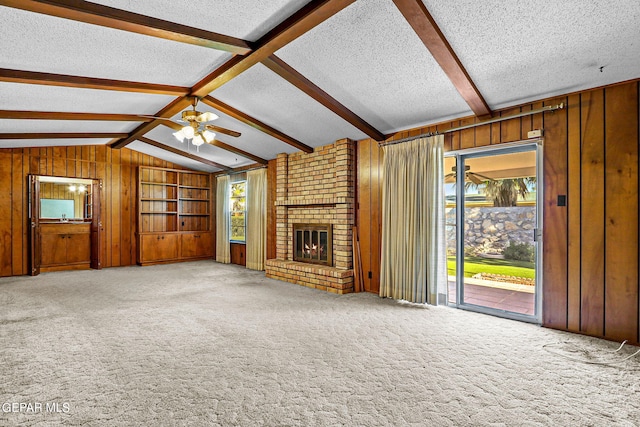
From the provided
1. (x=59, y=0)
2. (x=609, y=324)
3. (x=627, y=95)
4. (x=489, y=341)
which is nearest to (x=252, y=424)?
(x=489, y=341)

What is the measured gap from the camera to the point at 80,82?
357 centimetres

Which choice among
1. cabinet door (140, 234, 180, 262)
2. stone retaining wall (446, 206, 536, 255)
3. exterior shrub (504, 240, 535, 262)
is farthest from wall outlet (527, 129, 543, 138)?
cabinet door (140, 234, 180, 262)

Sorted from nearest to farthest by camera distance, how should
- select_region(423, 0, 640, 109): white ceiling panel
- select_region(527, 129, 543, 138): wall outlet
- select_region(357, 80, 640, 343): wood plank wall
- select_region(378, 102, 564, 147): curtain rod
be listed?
select_region(423, 0, 640, 109): white ceiling panel, select_region(357, 80, 640, 343): wood plank wall, select_region(378, 102, 564, 147): curtain rod, select_region(527, 129, 543, 138): wall outlet

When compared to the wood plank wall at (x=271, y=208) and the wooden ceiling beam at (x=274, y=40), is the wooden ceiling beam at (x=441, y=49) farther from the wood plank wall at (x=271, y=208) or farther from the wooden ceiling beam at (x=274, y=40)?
the wood plank wall at (x=271, y=208)

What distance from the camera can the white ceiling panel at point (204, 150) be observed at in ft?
21.7

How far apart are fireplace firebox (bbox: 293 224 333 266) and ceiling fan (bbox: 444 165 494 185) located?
7.04 ft

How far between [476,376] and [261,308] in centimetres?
262

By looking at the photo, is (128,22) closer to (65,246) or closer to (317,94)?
(317,94)

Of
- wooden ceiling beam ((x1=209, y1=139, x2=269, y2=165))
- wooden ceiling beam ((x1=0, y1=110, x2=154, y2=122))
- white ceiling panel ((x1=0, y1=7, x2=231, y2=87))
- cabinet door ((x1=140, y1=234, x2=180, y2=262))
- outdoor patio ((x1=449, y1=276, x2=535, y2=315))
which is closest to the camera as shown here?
white ceiling panel ((x1=0, y1=7, x2=231, y2=87))

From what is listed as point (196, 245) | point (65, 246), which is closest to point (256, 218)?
point (196, 245)

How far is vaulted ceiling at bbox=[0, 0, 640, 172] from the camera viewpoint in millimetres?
2480

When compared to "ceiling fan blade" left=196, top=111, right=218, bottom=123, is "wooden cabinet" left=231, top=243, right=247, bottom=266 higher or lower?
lower

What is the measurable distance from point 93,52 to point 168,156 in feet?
17.8

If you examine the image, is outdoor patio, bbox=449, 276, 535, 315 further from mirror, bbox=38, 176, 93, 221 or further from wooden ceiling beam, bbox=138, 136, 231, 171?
mirror, bbox=38, 176, 93, 221
